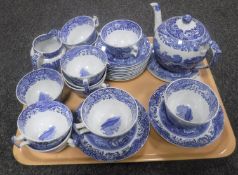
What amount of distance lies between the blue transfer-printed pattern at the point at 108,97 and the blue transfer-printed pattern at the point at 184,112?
135mm

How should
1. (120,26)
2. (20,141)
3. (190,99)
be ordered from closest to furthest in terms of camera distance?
(20,141), (190,99), (120,26)

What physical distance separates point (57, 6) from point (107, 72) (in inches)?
37.8

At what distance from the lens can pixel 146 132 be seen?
69cm

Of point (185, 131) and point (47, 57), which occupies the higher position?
point (47, 57)

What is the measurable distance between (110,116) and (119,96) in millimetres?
64

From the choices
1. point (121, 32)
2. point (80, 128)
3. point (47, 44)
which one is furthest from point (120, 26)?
point (80, 128)

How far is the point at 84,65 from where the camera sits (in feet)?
2.69

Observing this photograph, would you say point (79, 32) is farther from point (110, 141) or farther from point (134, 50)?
point (110, 141)

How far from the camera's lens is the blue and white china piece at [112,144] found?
66cm

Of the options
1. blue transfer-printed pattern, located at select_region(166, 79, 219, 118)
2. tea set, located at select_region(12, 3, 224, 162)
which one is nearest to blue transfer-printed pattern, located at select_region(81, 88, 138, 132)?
tea set, located at select_region(12, 3, 224, 162)

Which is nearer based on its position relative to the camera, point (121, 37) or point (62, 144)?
point (62, 144)

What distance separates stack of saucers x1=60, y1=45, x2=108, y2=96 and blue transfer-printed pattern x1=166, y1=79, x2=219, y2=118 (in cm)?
19

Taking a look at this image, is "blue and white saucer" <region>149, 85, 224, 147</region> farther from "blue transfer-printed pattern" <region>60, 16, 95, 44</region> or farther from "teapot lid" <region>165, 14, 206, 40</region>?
"blue transfer-printed pattern" <region>60, 16, 95, 44</region>

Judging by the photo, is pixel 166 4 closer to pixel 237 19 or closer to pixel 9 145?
pixel 237 19
